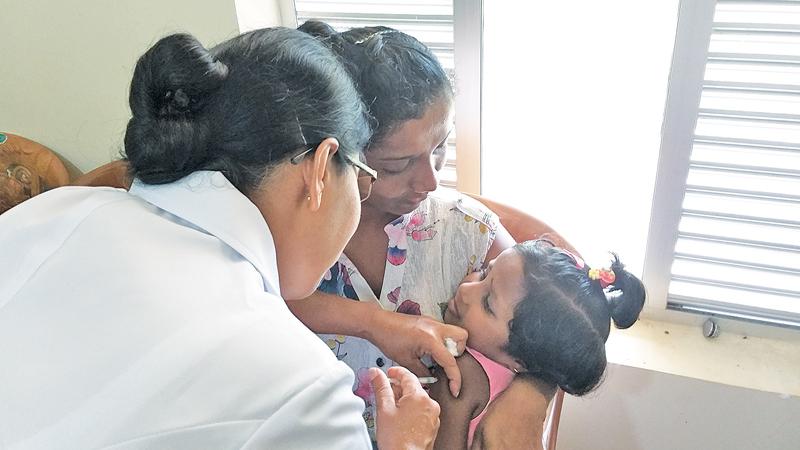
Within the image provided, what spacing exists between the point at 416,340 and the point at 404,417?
0.19 metres

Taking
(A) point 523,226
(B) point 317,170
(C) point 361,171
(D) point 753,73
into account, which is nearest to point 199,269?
(B) point 317,170

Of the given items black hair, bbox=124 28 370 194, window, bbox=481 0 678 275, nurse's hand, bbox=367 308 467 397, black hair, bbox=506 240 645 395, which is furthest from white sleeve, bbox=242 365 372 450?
window, bbox=481 0 678 275

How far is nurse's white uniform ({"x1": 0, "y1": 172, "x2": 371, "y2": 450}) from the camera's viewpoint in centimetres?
65

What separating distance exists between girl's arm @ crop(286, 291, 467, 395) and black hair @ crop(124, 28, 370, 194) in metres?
0.46

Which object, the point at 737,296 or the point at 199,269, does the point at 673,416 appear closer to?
the point at 737,296

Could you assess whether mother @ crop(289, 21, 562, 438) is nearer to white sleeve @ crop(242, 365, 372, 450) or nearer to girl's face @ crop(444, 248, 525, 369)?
girl's face @ crop(444, 248, 525, 369)

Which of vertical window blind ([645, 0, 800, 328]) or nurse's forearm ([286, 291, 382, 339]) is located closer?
nurse's forearm ([286, 291, 382, 339])

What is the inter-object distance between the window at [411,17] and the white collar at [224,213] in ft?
2.87

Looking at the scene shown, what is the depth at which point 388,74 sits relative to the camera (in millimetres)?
1144

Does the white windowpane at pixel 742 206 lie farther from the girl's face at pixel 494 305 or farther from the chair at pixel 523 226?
the girl's face at pixel 494 305

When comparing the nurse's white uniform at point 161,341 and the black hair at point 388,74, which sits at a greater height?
the black hair at point 388,74

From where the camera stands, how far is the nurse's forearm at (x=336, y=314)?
1.25m

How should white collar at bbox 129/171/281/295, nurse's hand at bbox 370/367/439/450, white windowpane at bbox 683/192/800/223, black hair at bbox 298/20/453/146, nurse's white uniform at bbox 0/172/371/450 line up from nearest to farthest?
1. nurse's white uniform at bbox 0/172/371/450
2. white collar at bbox 129/171/281/295
3. nurse's hand at bbox 370/367/439/450
4. black hair at bbox 298/20/453/146
5. white windowpane at bbox 683/192/800/223

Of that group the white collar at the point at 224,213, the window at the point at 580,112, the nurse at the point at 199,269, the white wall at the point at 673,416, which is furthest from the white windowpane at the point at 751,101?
the white collar at the point at 224,213
